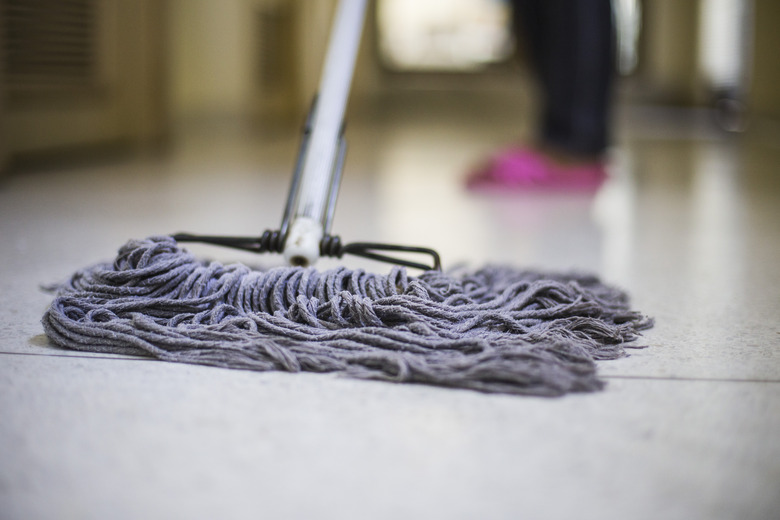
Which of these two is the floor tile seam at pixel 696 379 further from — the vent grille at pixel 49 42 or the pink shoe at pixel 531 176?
the vent grille at pixel 49 42

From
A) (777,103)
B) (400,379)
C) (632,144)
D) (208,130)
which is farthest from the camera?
(777,103)

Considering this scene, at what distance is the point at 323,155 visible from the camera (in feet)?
2.64

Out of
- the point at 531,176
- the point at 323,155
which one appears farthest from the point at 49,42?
the point at 323,155

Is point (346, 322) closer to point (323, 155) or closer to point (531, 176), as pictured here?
point (323, 155)

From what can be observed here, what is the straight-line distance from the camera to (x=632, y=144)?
315cm

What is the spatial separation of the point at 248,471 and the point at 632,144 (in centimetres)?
299

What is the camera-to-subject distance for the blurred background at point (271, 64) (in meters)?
1.95

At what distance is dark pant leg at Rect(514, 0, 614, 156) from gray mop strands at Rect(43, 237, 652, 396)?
44.7 inches

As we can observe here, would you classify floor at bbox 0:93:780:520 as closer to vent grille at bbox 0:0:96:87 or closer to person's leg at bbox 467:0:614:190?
person's leg at bbox 467:0:614:190

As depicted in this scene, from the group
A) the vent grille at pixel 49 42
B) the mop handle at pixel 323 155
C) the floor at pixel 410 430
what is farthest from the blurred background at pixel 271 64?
the floor at pixel 410 430

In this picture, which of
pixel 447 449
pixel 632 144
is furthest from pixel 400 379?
pixel 632 144

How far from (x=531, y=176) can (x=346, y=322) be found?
1187mm

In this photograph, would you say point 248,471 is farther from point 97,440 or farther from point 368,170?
point 368,170

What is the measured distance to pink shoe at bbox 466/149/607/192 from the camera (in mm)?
1701
